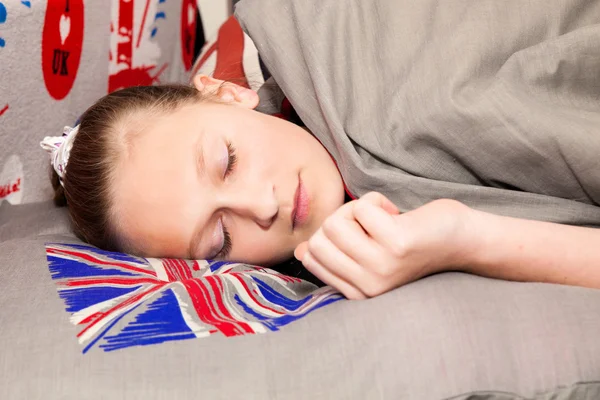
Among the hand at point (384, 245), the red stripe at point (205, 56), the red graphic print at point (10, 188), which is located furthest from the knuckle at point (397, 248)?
the red stripe at point (205, 56)

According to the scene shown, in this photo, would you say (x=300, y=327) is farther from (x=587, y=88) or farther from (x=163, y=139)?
(x=587, y=88)

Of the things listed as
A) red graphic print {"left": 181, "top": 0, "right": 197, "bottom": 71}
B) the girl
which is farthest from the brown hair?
red graphic print {"left": 181, "top": 0, "right": 197, "bottom": 71}

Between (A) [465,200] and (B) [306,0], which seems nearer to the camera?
(A) [465,200]

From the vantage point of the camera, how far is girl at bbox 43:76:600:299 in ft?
2.56

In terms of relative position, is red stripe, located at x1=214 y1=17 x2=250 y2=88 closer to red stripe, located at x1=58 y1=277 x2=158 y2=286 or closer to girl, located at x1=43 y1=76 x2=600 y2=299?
girl, located at x1=43 y1=76 x2=600 y2=299

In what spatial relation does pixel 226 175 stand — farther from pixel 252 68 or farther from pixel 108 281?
pixel 252 68

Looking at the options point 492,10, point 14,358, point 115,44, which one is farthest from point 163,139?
point 115,44

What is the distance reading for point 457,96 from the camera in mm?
931

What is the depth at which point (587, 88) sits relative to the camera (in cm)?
96

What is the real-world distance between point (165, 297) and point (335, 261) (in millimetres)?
214

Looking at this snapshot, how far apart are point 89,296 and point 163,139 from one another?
285 mm

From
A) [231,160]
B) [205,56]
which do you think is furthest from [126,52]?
[231,160]

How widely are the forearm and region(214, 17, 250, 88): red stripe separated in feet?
2.47

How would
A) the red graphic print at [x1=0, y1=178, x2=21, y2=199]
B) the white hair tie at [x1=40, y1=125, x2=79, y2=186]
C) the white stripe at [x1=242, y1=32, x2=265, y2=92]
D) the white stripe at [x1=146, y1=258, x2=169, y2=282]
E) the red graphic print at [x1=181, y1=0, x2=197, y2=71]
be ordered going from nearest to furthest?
the white stripe at [x1=146, y1=258, x2=169, y2=282] → the white hair tie at [x1=40, y1=125, x2=79, y2=186] → the red graphic print at [x1=0, y1=178, x2=21, y2=199] → the white stripe at [x1=242, y1=32, x2=265, y2=92] → the red graphic print at [x1=181, y1=0, x2=197, y2=71]
